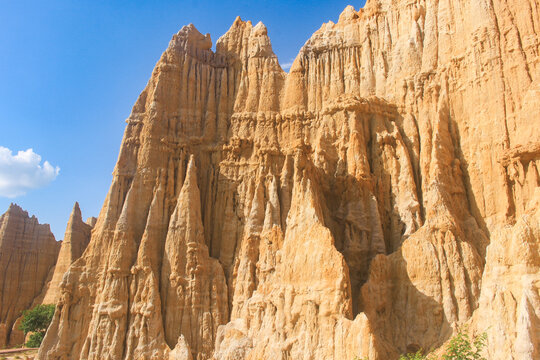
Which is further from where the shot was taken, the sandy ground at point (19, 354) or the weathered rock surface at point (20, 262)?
the weathered rock surface at point (20, 262)

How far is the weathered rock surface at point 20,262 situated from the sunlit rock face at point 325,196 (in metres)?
21.3

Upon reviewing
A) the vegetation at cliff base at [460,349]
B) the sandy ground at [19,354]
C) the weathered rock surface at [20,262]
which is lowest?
the sandy ground at [19,354]

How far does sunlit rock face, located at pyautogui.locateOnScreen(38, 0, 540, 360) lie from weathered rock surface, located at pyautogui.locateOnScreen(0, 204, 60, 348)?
21.3m

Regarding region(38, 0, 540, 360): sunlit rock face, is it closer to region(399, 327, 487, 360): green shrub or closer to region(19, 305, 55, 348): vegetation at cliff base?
region(399, 327, 487, 360): green shrub

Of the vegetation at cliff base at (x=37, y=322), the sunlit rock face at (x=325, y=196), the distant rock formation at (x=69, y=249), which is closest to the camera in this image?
the sunlit rock face at (x=325, y=196)

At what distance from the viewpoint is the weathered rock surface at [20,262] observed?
46812 mm

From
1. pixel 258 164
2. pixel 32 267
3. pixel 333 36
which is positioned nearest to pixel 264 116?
pixel 258 164

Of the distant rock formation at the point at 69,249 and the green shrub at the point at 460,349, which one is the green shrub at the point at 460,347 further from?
the distant rock formation at the point at 69,249

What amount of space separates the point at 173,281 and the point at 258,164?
9.35 metres

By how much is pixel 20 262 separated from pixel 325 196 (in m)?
34.7

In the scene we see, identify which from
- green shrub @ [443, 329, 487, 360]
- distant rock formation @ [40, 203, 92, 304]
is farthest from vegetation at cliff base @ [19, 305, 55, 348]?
green shrub @ [443, 329, 487, 360]

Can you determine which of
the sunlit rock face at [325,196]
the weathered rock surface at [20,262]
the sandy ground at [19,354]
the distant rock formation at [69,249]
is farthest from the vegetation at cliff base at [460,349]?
the weathered rock surface at [20,262]

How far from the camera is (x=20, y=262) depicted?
49219 mm

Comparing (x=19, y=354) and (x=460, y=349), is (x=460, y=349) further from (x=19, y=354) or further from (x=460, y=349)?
(x=19, y=354)
